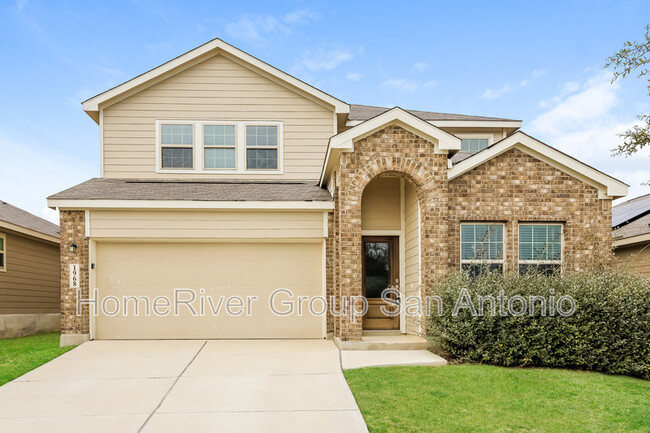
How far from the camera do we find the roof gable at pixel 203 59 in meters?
11.9

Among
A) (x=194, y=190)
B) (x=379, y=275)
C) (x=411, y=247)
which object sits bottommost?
(x=379, y=275)

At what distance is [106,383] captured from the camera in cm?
717

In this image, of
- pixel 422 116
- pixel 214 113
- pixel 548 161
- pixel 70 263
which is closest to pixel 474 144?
pixel 422 116

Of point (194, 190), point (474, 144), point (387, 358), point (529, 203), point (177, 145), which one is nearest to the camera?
point (387, 358)

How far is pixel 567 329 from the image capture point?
7.73 meters

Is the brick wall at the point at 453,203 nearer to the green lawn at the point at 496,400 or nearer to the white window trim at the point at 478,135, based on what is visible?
the green lawn at the point at 496,400

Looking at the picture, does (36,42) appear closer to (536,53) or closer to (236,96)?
(236,96)

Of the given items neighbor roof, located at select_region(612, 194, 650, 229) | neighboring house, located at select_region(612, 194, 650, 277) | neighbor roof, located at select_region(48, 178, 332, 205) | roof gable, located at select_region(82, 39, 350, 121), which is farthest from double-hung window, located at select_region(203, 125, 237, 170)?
neighbor roof, located at select_region(612, 194, 650, 229)

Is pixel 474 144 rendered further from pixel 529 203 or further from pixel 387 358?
pixel 387 358

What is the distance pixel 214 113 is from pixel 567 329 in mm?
9382

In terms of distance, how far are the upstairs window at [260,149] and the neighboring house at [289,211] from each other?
0.03m

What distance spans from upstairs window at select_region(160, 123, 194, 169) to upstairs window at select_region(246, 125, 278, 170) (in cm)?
146

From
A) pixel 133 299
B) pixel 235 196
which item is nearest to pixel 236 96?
pixel 235 196

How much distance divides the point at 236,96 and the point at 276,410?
343 inches
